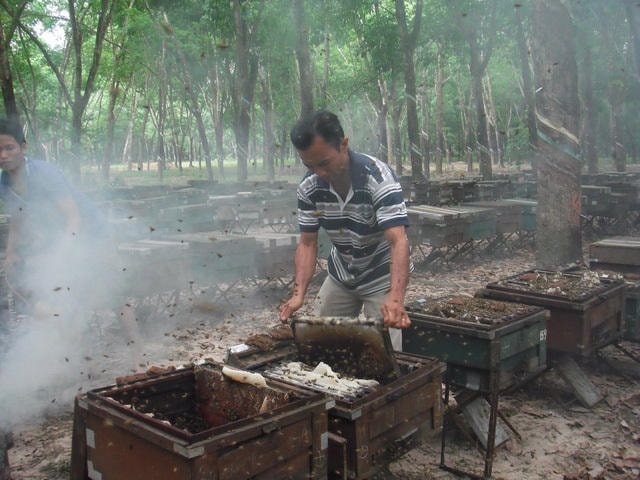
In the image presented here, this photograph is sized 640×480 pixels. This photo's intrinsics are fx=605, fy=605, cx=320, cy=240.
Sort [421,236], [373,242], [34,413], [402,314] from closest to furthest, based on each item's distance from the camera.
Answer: [402,314] → [373,242] → [34,413] → [421,236]

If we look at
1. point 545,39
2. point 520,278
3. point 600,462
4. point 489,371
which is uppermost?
point 545,39

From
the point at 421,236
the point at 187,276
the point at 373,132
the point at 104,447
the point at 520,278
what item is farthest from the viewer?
the point at 373,132

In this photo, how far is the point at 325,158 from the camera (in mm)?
3635

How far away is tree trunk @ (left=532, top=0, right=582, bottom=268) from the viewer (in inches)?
309

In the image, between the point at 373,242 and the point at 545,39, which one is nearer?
the point at 373,242

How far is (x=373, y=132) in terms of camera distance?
1953 inches

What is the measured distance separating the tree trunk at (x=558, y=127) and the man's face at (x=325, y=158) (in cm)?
502

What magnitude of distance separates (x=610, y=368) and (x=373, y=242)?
11.7 ft

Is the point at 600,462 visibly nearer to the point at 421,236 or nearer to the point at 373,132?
the point at 421,236

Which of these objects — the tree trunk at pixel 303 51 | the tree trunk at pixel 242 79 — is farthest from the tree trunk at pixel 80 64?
the tree trunk at pixel 303 51

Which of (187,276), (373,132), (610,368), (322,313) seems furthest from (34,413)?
(373,132)

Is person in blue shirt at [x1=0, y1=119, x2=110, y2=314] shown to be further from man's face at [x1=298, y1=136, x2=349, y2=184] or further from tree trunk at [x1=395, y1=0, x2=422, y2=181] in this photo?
tree trunk at [x1=395, y1=0, x2=422, y2=181]

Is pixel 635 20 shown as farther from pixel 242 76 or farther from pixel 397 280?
pixel 397 280

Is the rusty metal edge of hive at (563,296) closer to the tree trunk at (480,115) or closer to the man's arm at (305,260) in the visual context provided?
the man's arm at (305,260)
